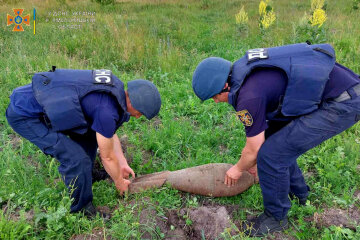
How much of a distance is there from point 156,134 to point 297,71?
2.11 m

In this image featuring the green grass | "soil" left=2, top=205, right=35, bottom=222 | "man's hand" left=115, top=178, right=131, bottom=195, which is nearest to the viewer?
"soil" left=2, top=205, right=35, bottom=222

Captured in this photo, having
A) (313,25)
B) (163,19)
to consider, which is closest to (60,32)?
(163,19)

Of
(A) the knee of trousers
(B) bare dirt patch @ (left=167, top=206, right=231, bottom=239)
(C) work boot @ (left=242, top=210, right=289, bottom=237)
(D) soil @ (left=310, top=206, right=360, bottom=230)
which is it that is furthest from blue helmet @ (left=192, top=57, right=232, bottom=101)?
(D) soil @ (left=310, top=206, right=360, bottom=230)

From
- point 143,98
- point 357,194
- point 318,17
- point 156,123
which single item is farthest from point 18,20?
point 357,194

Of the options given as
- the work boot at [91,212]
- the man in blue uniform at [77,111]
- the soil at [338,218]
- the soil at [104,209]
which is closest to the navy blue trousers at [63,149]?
the man in blue uniform at [77,111]

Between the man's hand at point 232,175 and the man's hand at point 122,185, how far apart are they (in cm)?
95

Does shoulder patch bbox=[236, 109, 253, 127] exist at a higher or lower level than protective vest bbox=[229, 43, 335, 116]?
lower

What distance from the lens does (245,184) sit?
3096mm

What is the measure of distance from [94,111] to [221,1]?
501 inches

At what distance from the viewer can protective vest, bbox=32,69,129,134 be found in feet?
8.15

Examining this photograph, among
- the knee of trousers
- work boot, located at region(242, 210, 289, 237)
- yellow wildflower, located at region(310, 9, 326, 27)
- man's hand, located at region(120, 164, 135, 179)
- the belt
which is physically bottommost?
work boot, located at region(242, 210, 289, 237)

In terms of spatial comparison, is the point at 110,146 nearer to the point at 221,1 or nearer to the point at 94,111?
the point at 94,111

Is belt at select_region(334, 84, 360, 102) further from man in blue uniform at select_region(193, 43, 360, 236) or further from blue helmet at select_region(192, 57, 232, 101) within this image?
blue helmet at select_region(192, 57, 232, 101)

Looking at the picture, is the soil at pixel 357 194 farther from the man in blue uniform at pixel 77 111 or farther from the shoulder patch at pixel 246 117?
the man in blue uniform at pixel 77 111
